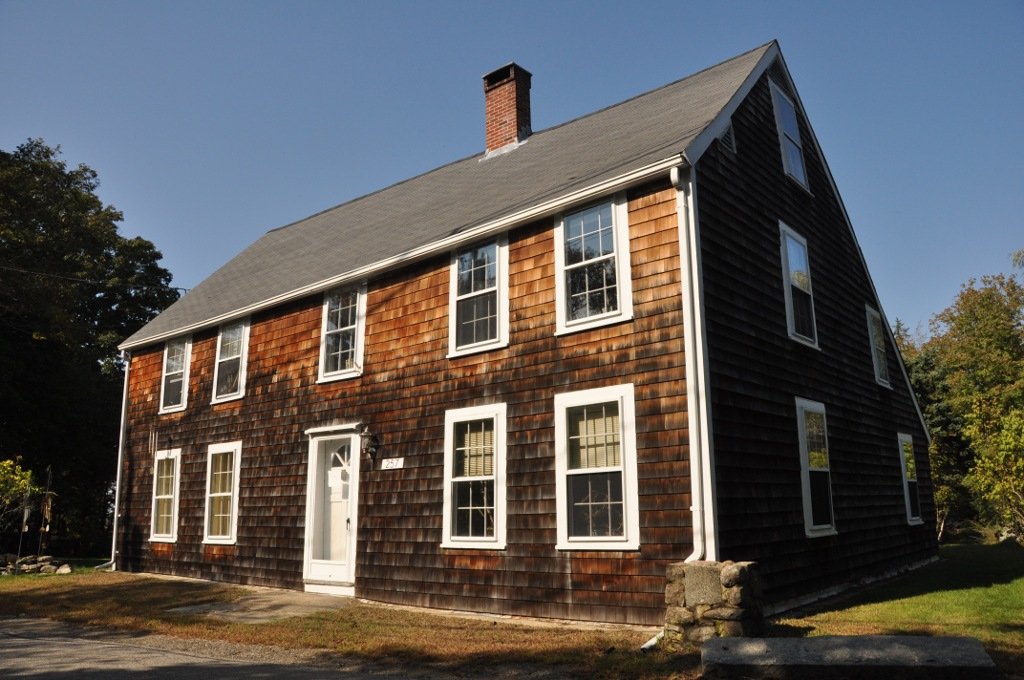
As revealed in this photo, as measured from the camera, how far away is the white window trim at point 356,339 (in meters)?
13.3

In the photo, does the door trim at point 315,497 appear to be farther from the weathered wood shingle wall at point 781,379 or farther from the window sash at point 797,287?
the window sash at point 797,287

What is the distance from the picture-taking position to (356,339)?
532 inches

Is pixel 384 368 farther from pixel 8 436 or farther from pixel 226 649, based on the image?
pixel 8 436

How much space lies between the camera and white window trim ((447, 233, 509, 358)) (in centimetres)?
1121

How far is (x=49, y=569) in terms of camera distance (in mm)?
18562

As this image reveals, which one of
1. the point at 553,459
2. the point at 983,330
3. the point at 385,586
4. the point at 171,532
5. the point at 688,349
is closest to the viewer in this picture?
the point at 688,349

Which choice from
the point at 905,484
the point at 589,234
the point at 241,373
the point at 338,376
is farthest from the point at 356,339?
the point at 905,484

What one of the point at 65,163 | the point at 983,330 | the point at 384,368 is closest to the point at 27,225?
the point at 65,163

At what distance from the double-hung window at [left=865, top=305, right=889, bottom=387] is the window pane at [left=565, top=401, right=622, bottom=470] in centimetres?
756

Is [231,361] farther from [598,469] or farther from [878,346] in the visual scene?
A: [878,346]

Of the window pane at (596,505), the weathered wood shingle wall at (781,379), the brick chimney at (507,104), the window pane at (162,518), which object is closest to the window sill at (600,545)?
the window pane at (596,505)

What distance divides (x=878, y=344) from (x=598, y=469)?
8.67 metres

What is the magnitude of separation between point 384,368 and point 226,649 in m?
5.22

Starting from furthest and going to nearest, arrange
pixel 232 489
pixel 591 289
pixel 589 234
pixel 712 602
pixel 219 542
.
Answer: pixel 232 489
pixel 219 542
pixel 589 234
pixel 591 289
pixel 712 602
